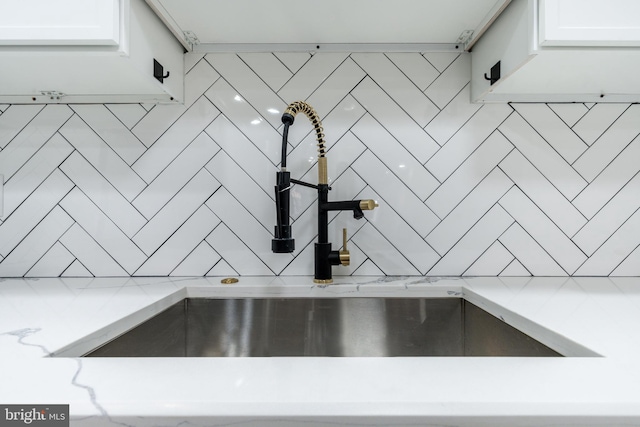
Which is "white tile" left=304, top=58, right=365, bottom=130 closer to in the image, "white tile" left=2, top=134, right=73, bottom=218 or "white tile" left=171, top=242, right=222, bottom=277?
"white tile" left=171, top=242, right=222, bottom=277

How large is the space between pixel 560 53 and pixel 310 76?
67cm

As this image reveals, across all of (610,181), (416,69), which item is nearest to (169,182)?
(416,69)

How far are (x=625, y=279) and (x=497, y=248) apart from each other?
39 cm

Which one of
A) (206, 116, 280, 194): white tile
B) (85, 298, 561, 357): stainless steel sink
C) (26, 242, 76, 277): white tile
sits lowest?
(85, 298, 561, 357): stainless steel sink

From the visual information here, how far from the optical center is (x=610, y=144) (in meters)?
1.13

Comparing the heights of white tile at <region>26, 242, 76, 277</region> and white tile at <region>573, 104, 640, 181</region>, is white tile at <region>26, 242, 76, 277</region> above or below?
below

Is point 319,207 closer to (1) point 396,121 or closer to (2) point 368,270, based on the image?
(2) point 368,270

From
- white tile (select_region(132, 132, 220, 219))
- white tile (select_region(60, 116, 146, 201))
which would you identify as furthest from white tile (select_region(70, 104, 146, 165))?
white tile (select_region(132, 132, 220, 219))

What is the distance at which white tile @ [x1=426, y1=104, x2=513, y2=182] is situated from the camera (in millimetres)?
1131

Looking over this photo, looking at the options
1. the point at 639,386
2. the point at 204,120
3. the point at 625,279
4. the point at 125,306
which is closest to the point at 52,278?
the point at 125,306

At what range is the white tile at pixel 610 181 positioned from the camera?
1.12 m

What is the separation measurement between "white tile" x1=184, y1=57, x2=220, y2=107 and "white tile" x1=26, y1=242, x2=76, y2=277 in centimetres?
62

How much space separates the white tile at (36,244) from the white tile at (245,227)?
481mm

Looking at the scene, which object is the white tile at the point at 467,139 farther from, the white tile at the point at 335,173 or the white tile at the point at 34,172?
the white tile at the point at 34,172
